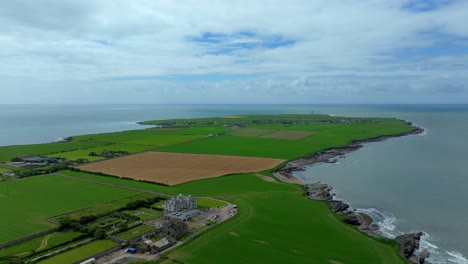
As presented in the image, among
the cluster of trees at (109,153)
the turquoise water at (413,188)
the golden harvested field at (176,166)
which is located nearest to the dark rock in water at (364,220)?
the turquoise water at (413,188)

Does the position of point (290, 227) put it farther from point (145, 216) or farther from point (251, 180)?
point (251, 180)

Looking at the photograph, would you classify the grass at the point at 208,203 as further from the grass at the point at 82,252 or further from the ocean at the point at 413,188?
the ocean at the point at 413,188

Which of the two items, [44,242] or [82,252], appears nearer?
[82,252]

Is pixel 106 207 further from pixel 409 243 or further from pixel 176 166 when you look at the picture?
pixel 409 243

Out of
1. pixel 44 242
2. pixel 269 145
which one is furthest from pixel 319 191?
pixel 269 145

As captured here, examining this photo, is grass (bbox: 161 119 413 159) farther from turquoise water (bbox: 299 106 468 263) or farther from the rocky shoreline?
turquoise water (bbox: 299 106 468 263)

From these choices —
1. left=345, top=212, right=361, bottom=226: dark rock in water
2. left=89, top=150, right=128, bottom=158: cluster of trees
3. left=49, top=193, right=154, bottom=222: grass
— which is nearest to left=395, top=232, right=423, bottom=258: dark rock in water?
left=345, top=212, right=361, bottom=226: dark rock in water

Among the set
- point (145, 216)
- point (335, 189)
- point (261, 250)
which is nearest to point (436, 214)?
point (335, 189)
